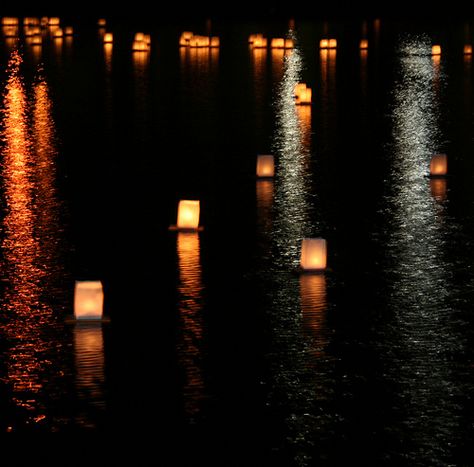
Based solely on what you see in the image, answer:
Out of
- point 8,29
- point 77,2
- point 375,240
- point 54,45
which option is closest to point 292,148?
point 375,240

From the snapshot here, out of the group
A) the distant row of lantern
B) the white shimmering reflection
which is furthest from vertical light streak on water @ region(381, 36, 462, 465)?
the distant row of lantern

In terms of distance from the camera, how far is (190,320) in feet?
37.9

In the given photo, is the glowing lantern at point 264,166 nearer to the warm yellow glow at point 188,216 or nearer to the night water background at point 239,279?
the night water background at point 239,279

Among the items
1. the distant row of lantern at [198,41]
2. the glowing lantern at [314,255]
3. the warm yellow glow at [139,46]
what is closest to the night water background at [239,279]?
the glowing lantern at [314,255]

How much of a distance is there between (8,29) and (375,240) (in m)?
35.0

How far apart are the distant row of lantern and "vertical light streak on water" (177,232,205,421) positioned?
Result: 84.9 ft

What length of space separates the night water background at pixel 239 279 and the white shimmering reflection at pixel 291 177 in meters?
0.05

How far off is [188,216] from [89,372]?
546 cm

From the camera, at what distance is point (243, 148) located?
2152cm

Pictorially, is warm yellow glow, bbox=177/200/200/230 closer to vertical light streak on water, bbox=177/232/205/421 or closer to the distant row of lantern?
vertical light streak on water, bbox=177/232/205/421

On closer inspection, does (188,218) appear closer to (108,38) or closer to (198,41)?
(198,41)

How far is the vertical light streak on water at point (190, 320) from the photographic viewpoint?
959 cm

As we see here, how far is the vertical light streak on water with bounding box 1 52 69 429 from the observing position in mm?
9834

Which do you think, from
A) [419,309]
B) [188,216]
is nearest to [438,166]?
[188,216]
